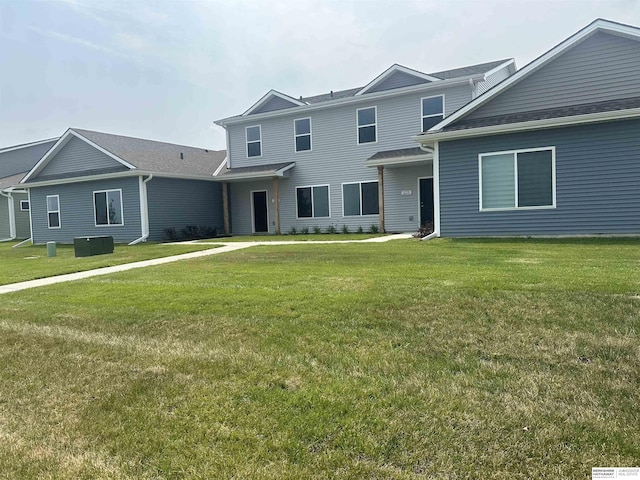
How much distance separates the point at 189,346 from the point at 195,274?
388cm

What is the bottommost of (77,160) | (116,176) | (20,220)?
(20,220)

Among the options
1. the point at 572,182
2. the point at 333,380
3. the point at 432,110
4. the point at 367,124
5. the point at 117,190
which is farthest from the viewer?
the point at 117,190

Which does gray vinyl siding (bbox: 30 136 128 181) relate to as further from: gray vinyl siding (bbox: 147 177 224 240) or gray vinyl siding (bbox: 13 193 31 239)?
gray vinyl siding (bbox: 13 193 31 239)

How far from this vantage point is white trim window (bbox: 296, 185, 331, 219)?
19281 mm

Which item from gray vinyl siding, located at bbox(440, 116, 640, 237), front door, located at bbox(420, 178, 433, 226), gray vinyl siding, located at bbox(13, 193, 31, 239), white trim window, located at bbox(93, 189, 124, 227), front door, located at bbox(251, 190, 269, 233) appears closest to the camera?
gray vinyl siding, located at bbox(440, 116, 640, 237)

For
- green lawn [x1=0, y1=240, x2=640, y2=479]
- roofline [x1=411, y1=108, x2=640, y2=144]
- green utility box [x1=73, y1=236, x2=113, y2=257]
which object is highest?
roofline [x1=411, y1=108, x2=640, y2=144]

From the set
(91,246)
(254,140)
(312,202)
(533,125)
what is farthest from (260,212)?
(533,125)

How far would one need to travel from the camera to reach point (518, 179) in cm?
1200

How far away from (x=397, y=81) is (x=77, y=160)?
14219 mm

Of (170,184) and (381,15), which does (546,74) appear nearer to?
(381,15)

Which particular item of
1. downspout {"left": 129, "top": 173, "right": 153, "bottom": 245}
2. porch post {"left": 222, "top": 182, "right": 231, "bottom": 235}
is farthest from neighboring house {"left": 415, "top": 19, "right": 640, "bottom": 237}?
downspout {"left": 129, "top": 173, "right": 153, "bottom": 245}

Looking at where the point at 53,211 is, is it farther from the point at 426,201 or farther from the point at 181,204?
the point at 426,201

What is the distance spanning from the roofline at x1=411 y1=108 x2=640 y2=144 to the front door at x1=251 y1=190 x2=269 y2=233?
386 inches

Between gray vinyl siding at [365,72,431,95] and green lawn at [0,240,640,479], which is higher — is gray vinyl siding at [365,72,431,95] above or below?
above
